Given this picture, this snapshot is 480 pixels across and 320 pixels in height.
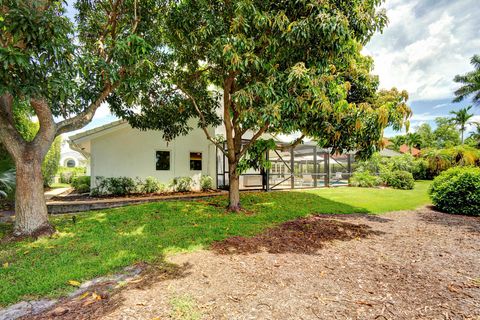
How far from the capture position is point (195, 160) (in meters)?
13.5

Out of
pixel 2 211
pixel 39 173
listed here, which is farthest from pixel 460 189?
pixel 2 211

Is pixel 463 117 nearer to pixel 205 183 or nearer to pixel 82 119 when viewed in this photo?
pixel 205 183

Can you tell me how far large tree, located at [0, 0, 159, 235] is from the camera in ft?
13.3

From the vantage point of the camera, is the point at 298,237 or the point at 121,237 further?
the point at 298,237

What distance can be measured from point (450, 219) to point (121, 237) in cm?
1047

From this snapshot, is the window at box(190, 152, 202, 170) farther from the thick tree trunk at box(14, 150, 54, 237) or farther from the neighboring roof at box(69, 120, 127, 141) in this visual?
the thick tree trunk at box(14, 150, 54, 237)

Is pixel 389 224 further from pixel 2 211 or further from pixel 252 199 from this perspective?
pixel 2 211

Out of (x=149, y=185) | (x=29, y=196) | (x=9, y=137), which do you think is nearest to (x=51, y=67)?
(x=9, y=137)

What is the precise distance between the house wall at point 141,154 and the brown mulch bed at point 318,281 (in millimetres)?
8338

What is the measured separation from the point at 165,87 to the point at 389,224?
9.13m

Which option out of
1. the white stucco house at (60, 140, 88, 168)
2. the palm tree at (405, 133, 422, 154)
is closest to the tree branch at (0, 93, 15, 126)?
the white stucco house at (60, 140, 88, 168)

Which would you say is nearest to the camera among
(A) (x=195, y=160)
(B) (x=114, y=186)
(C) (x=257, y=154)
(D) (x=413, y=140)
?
(C) (x=257, y=154)

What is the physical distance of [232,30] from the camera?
17.9ft

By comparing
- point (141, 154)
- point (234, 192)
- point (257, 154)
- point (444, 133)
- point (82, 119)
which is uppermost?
point (444, 133)
